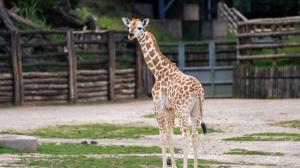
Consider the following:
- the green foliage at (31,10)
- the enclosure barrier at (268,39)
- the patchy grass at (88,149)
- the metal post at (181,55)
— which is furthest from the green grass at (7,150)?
the metal post at (181,55)

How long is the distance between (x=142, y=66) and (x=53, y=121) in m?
9.93

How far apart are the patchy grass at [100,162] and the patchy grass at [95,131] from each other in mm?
4609

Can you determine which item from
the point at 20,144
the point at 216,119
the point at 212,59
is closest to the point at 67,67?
the point at 212,59

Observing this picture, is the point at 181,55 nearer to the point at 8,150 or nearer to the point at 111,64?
the point at 111,64

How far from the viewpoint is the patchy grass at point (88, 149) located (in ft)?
54.1

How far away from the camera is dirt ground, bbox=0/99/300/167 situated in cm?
1628

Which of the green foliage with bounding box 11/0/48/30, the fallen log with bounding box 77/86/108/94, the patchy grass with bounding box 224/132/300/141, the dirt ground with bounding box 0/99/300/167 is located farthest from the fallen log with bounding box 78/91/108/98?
the patchy grass with bounding box 224/132/300/141

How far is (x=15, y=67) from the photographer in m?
29.5

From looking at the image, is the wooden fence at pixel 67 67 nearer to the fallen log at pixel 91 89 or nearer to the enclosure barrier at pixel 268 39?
the fallen log at pixel 91 89

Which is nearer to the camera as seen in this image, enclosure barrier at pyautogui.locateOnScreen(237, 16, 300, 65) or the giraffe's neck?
the giraffe's neck

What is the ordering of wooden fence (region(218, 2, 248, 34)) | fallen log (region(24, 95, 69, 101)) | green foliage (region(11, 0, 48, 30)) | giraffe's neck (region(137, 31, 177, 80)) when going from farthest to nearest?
wooden fence (region(218, 2, 248, 34)) → green foliage (region(11, 0, 48, 30)) → fallen log (region(24, 95, 69, 101)) → giraffe's neck (region(137, 31, 177, 80))

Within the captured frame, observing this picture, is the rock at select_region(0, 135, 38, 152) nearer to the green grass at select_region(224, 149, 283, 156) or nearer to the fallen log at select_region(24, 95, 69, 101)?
the green grass at select_region(224, 149, 283, 156)

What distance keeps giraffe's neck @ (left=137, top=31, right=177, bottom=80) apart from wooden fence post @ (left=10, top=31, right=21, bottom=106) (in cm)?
1537

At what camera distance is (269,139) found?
18.6 metres
